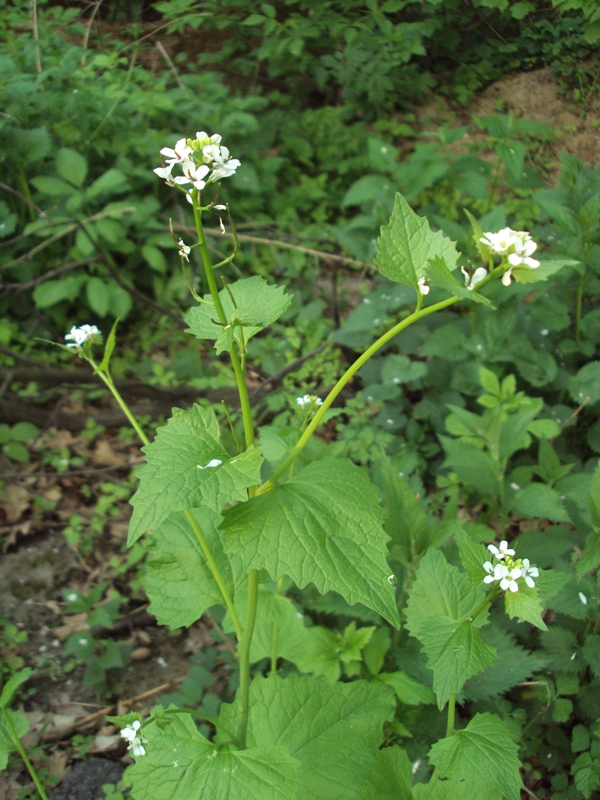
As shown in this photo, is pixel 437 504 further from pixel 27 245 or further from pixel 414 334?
pixel 27 245

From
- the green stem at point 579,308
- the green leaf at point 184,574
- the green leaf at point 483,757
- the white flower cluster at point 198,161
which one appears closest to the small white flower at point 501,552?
the green leaf at point 483,757

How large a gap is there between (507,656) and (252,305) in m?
1.35

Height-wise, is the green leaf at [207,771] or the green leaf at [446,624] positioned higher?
the green leaf at [446,624]

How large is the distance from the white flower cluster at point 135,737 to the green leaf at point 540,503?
1.51 metres

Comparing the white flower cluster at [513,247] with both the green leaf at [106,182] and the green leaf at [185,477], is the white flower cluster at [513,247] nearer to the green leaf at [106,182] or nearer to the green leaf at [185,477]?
the green leaf at [185,477]

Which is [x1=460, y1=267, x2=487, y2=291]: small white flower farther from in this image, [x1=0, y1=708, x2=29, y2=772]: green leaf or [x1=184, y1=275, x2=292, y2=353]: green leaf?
[x1=0, y1=708, x2=29, y2=772]: green leaf

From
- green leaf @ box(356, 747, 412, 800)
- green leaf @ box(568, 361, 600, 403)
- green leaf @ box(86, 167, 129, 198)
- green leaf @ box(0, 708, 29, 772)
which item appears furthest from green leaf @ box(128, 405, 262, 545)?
green leaf @ box(86, 167, 129, 198)

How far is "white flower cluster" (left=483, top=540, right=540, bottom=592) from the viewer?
1209 millimetres

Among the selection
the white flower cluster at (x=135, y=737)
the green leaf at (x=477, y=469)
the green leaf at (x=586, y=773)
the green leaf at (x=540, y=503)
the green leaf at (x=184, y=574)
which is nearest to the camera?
the white flower cluster at (x=135, y=737)

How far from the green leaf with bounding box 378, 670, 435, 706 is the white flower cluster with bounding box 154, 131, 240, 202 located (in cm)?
146

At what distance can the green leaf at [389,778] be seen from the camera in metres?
1.47

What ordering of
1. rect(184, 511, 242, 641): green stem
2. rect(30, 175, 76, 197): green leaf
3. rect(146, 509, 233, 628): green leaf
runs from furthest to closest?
rect(30, 175, 76, 197): green leaf, rect(146, 509, 233, 628): green leaf, rect(184, 511, 242, 641): green stem

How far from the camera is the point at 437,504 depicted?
2619 millimetres

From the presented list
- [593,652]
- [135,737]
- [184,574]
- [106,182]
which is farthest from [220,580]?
[106,182]
